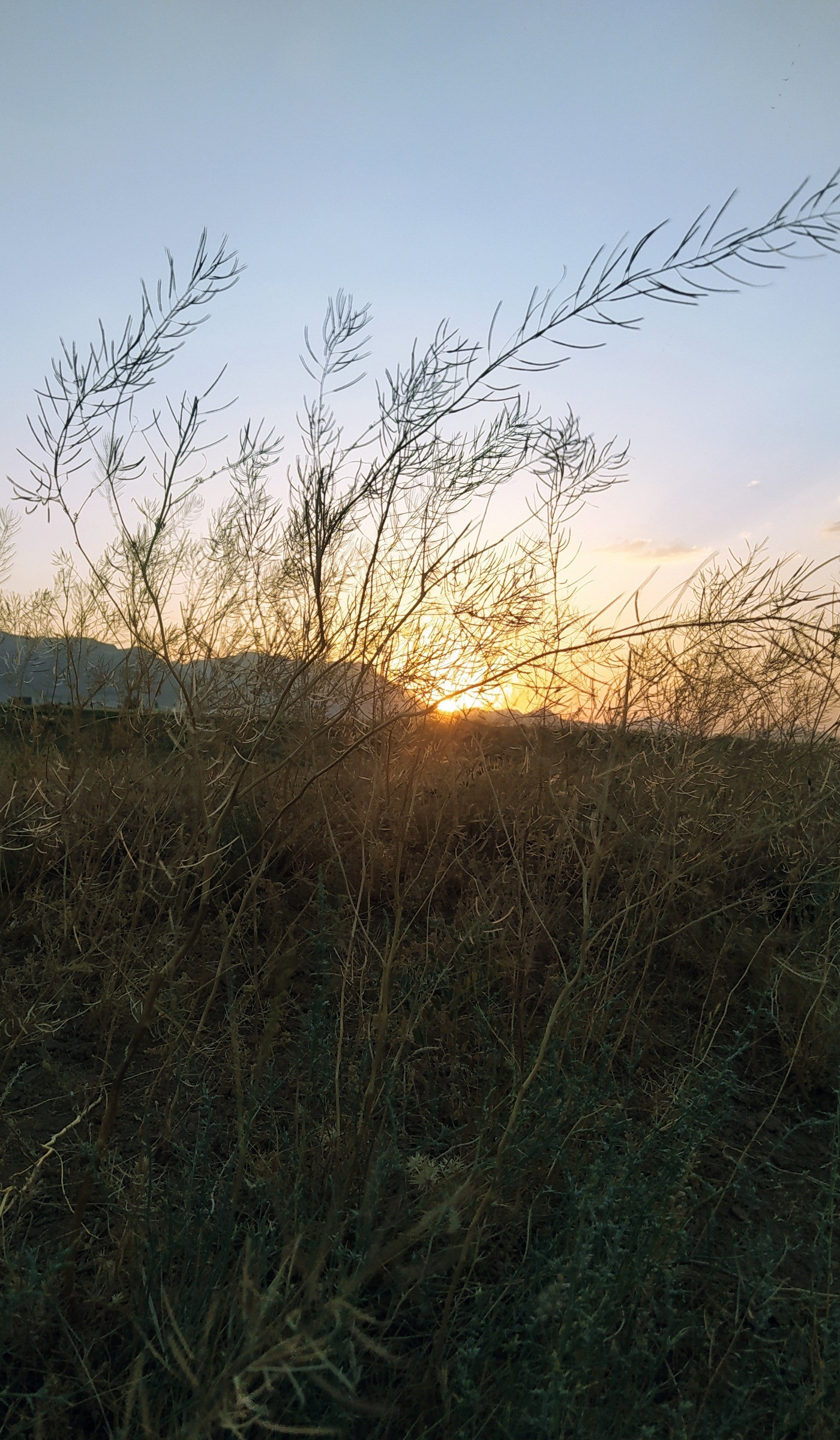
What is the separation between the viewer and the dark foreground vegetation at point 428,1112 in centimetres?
149

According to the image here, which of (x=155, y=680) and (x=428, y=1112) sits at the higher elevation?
(x=155, y=680)

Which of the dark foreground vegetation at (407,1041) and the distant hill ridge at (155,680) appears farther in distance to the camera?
the distant hill ridge at (155,680)

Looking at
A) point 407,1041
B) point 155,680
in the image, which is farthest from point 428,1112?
point 155,680

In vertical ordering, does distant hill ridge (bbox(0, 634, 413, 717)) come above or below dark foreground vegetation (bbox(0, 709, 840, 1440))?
above

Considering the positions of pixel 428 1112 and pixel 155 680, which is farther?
pixel 155 680

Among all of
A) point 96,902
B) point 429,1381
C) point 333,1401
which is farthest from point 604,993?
point 96,902

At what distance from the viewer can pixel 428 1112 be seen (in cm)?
264

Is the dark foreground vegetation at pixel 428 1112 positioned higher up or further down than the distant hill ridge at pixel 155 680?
further down

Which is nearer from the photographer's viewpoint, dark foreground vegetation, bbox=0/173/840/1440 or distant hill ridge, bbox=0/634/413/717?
dark foreground vegetation, bbox=0/173/840/1440

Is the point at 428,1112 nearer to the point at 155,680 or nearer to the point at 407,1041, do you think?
the point at 407,1041

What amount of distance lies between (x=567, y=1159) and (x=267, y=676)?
2240 millimetres

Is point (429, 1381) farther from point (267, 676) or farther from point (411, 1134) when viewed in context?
point (267, 676)

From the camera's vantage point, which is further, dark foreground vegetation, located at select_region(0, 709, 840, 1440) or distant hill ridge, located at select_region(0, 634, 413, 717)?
distant hill ridge, located at select_region(0, 634, 413, 717)

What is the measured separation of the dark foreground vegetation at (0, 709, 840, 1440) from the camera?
149 centimetres
